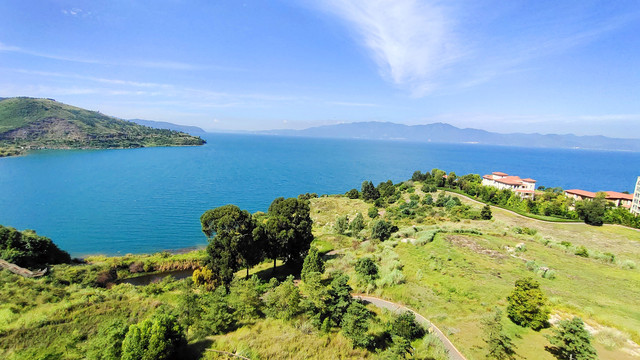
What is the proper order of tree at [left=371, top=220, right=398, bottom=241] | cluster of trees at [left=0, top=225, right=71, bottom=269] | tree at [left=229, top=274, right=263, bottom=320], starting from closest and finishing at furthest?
1. tree at [left=229, top=274, right=263, bottom=320]
2. cluster of trees at [left=0, top=225, right=71, bottom=269]
3. tree at [left=371, top=220, right=398, bottom=241]

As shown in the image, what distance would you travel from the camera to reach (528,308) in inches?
513

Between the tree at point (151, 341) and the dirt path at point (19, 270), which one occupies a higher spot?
the tree at point (151, 341)

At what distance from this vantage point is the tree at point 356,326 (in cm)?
1159

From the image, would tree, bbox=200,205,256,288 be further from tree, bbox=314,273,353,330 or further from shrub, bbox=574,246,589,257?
shrub, bbox=574,246,589,257

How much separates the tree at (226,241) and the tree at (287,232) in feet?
5.45

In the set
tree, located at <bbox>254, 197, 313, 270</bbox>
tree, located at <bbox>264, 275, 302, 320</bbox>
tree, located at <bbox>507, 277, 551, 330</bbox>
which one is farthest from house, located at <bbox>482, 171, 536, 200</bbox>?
tree, located at <bbox>264, 275, 302, 320</bbox>

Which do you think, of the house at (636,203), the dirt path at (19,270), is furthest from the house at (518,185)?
the dirt path at (19,270)

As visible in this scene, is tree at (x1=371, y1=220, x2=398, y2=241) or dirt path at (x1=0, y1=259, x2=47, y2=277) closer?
dirt path at (x1=0, y1=259, x2=47, y2=277)

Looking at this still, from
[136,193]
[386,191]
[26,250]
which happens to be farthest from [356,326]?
[136,193]

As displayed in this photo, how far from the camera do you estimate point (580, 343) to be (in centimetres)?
998

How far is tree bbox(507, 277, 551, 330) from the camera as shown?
1296 centimetres

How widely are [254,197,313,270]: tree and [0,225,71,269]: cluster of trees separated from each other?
67.7 ft

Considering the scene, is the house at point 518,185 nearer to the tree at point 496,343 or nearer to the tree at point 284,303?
the tree at point 496,343

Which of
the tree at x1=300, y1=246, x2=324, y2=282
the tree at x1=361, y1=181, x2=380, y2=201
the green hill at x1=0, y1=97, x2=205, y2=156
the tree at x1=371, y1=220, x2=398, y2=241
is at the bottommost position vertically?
the tree at x1=361, y1=181, x2=380, y2=201
